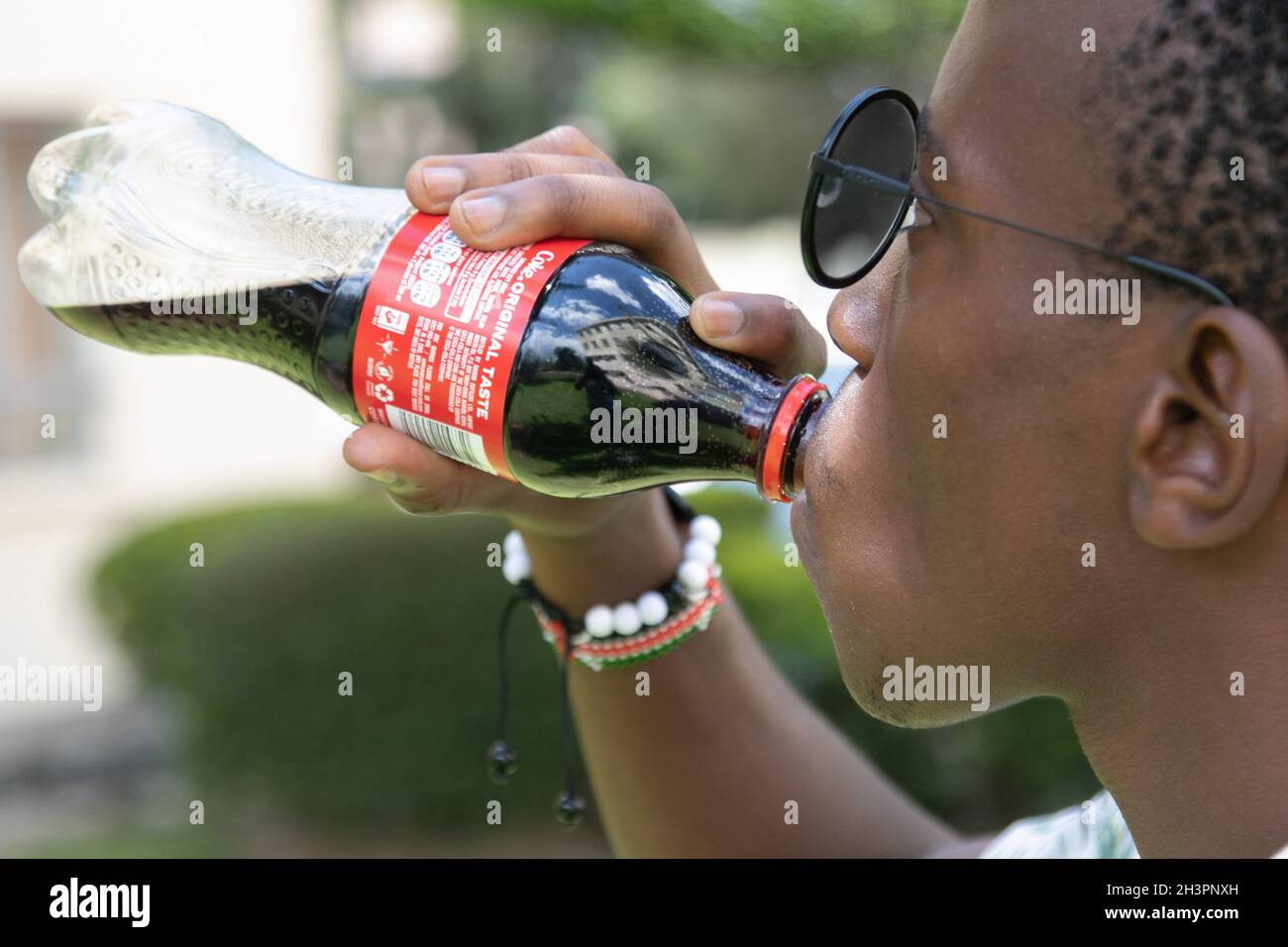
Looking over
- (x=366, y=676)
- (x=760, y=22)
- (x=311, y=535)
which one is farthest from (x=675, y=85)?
(x=366, y=676)

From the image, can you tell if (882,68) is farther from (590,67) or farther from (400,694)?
(400,694)

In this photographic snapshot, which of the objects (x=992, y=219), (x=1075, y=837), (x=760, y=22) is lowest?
(x=1075, y=837)

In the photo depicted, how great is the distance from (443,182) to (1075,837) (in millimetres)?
1187

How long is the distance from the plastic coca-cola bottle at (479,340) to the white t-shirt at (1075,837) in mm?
616

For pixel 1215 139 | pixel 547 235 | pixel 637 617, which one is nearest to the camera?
pixel 1215 139

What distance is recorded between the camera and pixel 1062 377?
1.35m

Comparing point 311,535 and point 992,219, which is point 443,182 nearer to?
point 992,219

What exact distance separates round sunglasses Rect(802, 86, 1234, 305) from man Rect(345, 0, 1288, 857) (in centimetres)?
3

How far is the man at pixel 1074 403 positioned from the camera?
1.25m

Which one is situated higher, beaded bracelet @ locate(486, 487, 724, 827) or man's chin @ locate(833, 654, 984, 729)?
beaded bracelet @ locate(486, 487, 724, 827)

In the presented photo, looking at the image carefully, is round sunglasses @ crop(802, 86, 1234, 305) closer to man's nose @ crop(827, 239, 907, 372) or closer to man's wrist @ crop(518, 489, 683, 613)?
man's nose @ crop(827, 239, 907, 372)

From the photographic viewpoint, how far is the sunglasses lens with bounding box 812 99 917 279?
153 centimetres

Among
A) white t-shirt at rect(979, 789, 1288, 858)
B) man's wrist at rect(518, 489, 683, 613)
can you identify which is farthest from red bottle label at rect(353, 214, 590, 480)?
white t-shirt at rect(979, 789, 1288, 858)

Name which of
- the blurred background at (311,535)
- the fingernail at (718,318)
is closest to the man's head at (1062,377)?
the fingernail at (718,318)
